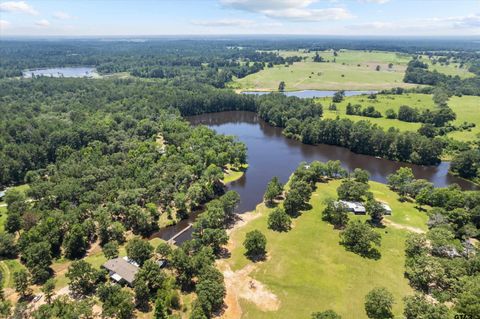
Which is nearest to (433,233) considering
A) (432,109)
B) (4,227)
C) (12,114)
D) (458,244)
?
(458,244)

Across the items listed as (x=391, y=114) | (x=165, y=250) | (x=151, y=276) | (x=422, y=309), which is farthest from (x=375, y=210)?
(x=391, y=114)

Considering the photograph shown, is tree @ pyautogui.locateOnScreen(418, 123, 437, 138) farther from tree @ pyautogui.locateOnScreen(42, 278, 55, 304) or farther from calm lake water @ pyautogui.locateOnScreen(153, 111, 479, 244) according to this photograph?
tree @ pyautogui.locateOnScreen(42, 278, 55, 304)

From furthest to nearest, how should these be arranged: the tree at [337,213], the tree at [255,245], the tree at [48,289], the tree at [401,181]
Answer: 1. the tree at [401,181]
2. the tree at [337,213]
3. the tree at [255,245]
4. the tree at [48,289]

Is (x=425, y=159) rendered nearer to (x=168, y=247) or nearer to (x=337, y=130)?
(x=337, y=130)

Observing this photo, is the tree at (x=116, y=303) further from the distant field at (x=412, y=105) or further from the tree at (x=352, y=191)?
the distant field at (x=412, y=105)

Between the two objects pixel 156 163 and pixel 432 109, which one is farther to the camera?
pixel 432 109

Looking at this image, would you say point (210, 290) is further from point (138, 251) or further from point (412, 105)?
point (412, 105)

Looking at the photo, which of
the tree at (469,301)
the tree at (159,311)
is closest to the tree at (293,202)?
the tree at (469,301)
